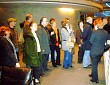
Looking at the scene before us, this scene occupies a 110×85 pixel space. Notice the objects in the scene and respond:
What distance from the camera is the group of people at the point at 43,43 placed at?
4.53m

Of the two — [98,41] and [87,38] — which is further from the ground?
[98,41]

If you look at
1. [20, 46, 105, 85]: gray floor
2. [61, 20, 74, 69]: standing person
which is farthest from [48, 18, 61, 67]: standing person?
[20, 46, 105, 85]: gray floor

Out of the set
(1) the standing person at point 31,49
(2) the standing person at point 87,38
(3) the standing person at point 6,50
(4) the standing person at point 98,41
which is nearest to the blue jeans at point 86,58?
(2) the standing person at point 87,38

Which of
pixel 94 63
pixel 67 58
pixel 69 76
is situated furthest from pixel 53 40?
pixel 94 63

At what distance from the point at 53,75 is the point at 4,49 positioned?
2.36 m

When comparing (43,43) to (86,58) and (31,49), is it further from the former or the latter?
(86,58)

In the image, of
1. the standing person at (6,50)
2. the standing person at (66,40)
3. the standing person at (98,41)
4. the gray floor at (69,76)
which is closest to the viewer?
the standing person at (6,50)

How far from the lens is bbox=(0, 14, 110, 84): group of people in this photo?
14.9 feet

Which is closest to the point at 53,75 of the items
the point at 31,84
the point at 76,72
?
the point at 76,72

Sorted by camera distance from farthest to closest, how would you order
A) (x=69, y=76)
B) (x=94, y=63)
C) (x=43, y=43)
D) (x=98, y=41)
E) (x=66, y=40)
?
(x=66, y=40)
(x=69, y=76)
(x=43, y=43)
(x=94, y=63)
(x=98, y=41)

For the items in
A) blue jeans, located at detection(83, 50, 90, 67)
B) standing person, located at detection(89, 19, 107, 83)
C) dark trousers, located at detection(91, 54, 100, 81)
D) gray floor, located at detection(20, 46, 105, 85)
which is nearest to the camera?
standing person, located at detection(89, 19, 107, 83)

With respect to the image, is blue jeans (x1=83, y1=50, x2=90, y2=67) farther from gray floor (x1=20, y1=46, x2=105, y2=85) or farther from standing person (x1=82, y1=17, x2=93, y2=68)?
gray floor (x1=20, y1=46, x2=105, y2=85)

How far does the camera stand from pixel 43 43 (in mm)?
6141

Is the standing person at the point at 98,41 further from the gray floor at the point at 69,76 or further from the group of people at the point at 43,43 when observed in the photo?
the gray floor at the point at 69,76
